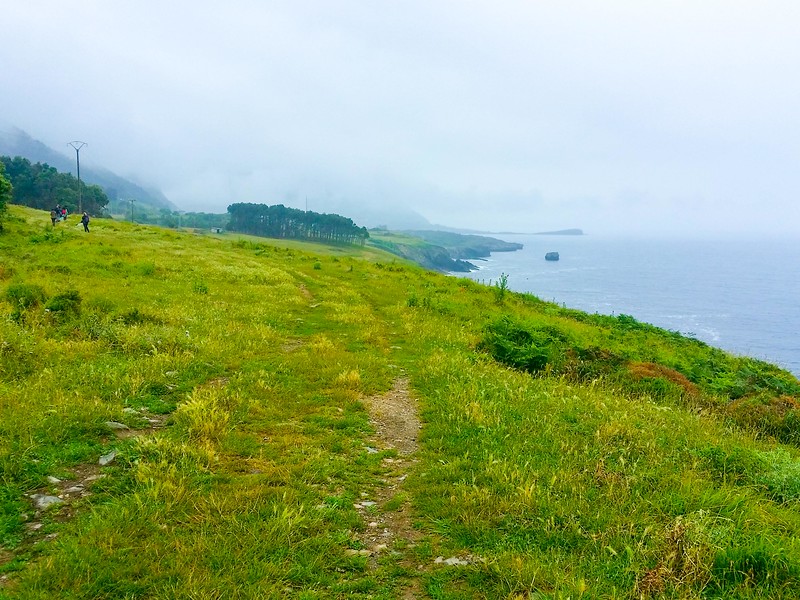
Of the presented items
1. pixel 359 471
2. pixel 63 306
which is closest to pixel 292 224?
pixel 63 306

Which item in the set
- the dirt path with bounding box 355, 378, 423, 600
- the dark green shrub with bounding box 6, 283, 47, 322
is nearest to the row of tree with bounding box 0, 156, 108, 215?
the dark green shrub with bounding box 6, 283, 47, 322

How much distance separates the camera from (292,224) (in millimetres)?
187750

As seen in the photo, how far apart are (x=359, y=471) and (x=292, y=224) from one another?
188 m

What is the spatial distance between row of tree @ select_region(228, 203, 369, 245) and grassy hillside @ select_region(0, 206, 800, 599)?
17445cm

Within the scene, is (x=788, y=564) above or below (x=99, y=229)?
below

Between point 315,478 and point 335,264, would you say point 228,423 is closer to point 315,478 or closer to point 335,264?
point 315,478

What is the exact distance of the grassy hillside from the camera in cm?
491

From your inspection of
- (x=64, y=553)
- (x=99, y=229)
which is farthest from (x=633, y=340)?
(x=99, y=229)

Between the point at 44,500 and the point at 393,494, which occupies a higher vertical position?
the point at 44,500

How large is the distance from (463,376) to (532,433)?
3.61m

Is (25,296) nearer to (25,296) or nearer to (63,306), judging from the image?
(25,296)

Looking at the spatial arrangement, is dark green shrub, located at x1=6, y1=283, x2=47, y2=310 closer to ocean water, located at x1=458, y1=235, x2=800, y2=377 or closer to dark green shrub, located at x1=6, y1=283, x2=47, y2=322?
dark green shrub, located at x1=6, y1=283, x2=47, y2=322

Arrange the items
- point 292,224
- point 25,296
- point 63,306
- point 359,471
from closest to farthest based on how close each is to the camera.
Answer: point 359,471
point 63,306
point 25,296
point 292,224

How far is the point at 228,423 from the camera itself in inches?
328
